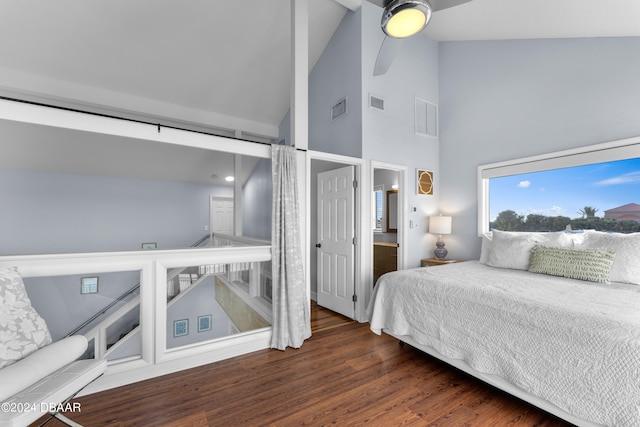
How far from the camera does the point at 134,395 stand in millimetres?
2027

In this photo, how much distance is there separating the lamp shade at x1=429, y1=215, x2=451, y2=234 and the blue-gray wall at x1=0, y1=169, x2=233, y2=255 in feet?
9.37

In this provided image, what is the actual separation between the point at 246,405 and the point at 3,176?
387 centimetres

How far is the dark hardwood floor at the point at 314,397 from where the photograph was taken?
1.77m

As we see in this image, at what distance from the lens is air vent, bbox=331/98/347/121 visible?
3.86 meters

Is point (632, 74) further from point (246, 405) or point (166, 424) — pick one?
point (166, 424)

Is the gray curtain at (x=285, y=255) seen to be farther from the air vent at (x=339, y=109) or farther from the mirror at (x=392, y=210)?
the mirror at (x=392, y=210)

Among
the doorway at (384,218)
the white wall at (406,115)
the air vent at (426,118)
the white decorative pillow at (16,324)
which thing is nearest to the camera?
the white decorative pillow at (16,324)

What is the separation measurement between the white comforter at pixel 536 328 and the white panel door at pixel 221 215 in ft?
6.10

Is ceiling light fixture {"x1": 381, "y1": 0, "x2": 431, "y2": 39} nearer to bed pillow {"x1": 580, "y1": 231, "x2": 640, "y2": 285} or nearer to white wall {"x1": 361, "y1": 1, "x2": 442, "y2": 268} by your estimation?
white wall {"x1": 361, "y1": 1, "x2": 442, "y2": 268}

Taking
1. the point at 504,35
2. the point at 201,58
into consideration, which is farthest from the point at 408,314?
the point at 201,58

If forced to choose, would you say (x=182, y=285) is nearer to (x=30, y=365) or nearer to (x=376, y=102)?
(x=30, y=365)

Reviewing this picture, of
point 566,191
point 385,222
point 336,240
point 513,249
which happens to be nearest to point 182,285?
point 336,240

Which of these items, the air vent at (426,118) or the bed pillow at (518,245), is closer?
the bed pillow at (518,245)

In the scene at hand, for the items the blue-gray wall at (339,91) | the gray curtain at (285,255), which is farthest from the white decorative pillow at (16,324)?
the blue-gray wall at (339,91)
